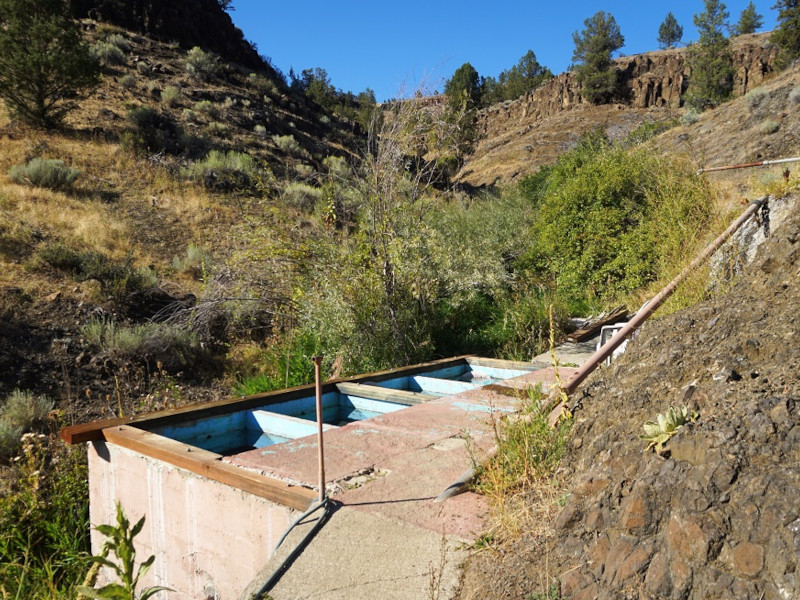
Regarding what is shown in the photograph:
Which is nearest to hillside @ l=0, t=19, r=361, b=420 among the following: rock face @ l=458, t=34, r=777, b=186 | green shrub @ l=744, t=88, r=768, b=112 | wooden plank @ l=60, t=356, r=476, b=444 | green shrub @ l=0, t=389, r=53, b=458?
green shrub @ l=0, t=389, r=53, b=458

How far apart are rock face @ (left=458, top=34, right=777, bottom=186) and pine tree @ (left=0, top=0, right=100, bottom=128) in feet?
92.1

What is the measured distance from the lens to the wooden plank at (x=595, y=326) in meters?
8.73

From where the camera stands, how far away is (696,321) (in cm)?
383

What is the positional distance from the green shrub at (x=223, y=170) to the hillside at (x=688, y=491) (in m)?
15.7

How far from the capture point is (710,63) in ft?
128

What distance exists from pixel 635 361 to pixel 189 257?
1165cm

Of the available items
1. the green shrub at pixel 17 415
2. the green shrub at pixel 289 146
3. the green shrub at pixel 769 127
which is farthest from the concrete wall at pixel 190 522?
the green shrub at pixel 289 146

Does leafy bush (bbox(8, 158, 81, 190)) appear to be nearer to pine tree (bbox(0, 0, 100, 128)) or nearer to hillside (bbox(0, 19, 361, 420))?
hillside (bbox(0, 19, 361, 420))

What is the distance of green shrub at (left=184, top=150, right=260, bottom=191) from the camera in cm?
1853

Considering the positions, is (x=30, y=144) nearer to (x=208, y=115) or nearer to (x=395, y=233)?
(x=208, y=115)

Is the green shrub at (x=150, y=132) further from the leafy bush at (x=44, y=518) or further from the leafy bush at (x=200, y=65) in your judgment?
the leafy bush at (x=44, y=518)

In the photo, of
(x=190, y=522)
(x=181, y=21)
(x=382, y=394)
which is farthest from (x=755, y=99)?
(x=181, y=21)

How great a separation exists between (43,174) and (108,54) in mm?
13395

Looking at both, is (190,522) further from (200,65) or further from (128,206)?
→ (200,65)
